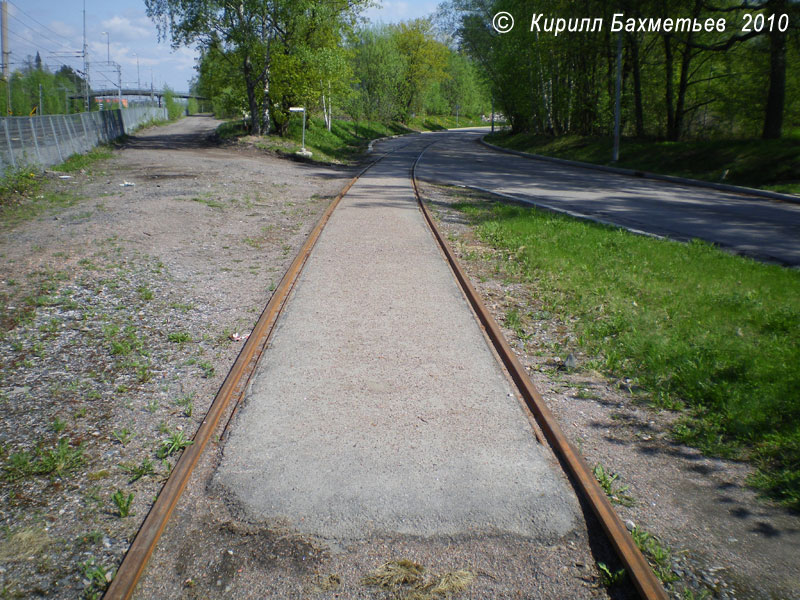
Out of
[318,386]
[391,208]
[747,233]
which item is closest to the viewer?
[318,386]

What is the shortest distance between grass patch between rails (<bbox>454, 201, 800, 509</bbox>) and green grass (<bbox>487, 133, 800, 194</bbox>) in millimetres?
12173

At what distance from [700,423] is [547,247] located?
5.23 m

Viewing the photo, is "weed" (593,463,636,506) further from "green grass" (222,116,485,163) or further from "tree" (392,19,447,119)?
"tree" (392,19,447,119)

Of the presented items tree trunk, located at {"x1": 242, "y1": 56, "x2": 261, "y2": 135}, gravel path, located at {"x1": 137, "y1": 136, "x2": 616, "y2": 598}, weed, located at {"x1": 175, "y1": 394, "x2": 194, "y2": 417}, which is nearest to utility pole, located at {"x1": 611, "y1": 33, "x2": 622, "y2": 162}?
tree trunk, located at {"x1": 242, "y1": 56, "x2": 261, "y2": 135}

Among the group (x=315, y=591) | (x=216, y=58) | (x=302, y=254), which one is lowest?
(x=315, y=591)

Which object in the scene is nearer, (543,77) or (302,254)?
(302,254)

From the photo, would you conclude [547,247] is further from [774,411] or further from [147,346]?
[147,346]

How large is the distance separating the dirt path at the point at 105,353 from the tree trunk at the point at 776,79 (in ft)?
62.8

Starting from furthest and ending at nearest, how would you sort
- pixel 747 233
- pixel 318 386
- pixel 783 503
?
pixel 747 233
pixel 318 386
pixel 783 503

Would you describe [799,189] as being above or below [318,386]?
above

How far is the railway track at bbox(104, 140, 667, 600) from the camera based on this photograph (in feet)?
8.55

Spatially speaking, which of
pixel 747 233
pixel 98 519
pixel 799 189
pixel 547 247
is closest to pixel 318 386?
pixel 98 519

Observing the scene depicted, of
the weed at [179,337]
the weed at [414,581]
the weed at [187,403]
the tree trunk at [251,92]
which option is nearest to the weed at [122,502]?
the weed at [187,403]

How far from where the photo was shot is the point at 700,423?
13.7 feet
